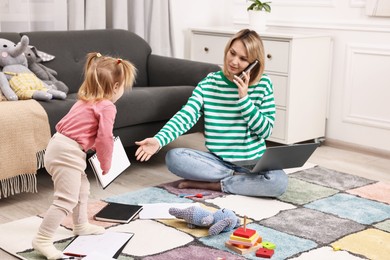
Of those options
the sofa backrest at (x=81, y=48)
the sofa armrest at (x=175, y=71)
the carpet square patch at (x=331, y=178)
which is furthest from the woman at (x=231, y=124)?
the sofa backrest at (x=81, y=48)

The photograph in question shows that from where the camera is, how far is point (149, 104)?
314cm

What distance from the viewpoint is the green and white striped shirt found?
9.39ft

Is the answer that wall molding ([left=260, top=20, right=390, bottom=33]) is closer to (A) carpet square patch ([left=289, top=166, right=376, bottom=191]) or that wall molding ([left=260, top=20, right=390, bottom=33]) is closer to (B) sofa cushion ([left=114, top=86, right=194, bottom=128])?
(A) carpet square patch ([left=289, top=166, right=376, bottom=191])

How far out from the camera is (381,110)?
3.74 metres

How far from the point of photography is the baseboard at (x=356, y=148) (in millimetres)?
3746

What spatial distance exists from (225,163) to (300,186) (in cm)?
37

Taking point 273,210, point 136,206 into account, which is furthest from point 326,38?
point 136,206

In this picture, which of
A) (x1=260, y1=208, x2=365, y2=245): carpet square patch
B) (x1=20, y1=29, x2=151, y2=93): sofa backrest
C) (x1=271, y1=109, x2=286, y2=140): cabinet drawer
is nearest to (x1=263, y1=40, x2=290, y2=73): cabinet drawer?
(x1=271, y1=109, x2=286, y2=140): cabinet drawer

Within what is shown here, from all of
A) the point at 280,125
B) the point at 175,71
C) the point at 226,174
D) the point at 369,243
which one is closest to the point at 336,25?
the point at 280,125

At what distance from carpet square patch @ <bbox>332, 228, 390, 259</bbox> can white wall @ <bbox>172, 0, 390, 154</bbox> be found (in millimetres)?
1496

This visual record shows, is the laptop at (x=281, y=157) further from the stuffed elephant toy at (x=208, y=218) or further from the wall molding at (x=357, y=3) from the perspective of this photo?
the wall molding at (x=357, y=3)

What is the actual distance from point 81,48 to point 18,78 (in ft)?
2.20

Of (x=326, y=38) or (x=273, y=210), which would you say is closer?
(x=273, y=210)

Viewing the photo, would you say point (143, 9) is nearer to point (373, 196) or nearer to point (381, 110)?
point (381, 110)
